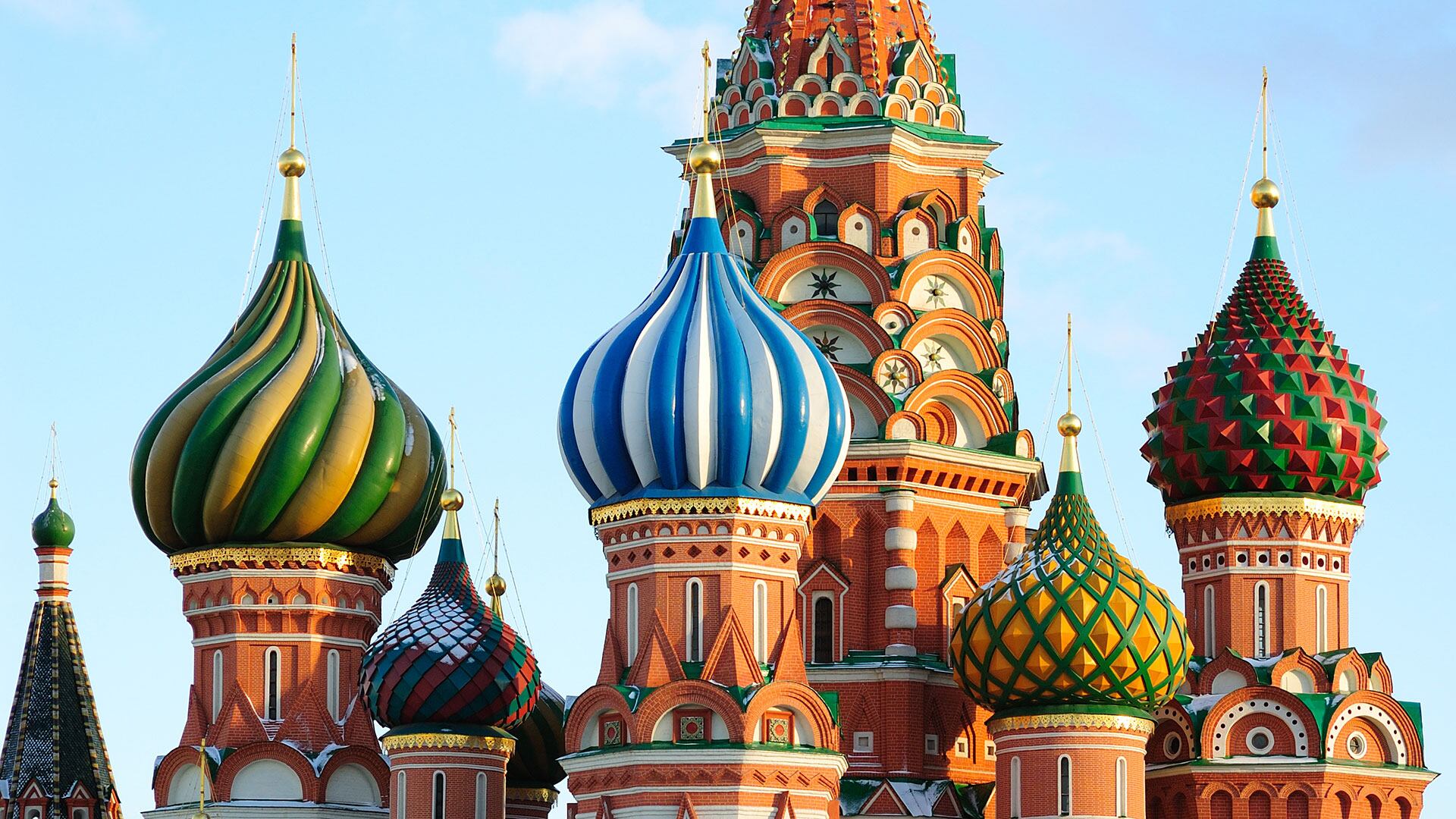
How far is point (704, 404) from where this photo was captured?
3709 cm

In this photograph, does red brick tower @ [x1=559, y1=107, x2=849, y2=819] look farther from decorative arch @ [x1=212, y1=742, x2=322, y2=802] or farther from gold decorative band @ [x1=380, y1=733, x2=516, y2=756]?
decorative arch @ [x1=212, y1=742, x2=322, y2=802]

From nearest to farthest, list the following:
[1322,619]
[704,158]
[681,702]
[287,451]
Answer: [681,702] < [704,158] < [287,451] < [1322,619]

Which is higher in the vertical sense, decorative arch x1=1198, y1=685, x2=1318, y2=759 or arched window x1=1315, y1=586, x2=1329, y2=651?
arched window x1=1315, y1=586, x2=1329, y2=651

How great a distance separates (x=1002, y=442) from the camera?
136 ft

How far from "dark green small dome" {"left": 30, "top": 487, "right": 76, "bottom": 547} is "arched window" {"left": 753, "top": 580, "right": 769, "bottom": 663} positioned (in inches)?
515

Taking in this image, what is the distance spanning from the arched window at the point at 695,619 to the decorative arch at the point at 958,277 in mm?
5729

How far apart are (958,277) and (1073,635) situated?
591cm

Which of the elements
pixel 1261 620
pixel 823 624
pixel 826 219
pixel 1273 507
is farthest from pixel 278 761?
pixel 1273 507

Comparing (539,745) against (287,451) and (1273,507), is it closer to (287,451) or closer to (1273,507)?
(287,451)

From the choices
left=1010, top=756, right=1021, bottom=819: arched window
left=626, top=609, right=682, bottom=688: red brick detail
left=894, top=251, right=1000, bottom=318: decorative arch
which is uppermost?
left=894, top=251, right=1000, bottom=318: decorative arch

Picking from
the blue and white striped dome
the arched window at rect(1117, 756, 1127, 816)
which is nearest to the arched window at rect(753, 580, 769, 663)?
the blue and white striped dome

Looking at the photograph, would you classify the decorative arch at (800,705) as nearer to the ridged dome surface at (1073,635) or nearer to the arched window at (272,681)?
the ridged dome surface at (1073,635)

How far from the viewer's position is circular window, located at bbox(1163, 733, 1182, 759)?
4050 cm

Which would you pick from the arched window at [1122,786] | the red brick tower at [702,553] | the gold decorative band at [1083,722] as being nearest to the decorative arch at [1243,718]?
the gold decorative band at [1083,722]
